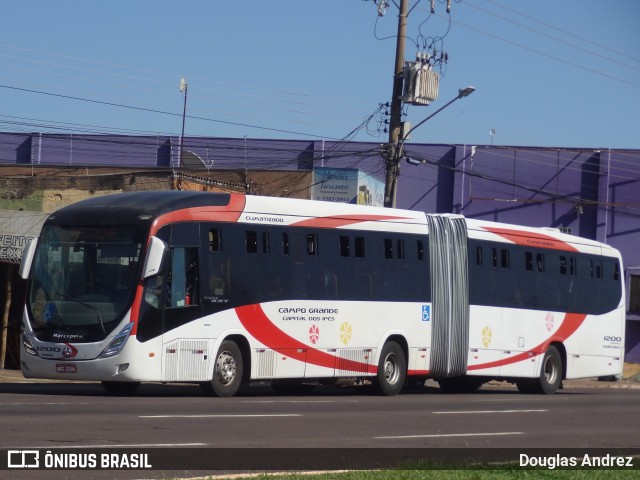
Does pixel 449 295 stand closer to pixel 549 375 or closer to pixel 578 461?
pixel 549 375

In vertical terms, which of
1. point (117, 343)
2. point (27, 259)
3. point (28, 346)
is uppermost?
point (27, 259)

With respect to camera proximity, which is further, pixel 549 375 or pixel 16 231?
pixel 16 231

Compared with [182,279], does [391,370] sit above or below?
below

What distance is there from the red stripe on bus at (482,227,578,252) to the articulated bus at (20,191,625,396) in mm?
43

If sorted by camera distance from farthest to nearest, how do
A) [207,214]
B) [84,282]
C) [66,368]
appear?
[207,214] < [84,282] < [66,368]

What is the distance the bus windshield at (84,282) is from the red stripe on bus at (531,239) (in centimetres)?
1012

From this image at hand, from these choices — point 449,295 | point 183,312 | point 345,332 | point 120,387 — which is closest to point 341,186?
point 449,295

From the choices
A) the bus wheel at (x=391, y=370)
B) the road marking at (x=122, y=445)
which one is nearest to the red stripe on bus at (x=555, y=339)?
the bus wheel at (x=391, y=370)

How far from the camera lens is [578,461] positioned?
1182cm

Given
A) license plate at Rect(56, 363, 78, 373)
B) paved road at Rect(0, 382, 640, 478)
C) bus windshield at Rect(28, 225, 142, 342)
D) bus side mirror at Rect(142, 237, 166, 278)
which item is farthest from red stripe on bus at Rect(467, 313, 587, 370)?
license plate at Rect(56, 363, 78, 373)

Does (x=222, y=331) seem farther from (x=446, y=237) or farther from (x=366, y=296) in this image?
(x=446, y=237)

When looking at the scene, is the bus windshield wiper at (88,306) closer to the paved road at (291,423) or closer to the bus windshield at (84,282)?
the bus windshield at (84,282)

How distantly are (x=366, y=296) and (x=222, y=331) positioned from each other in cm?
416

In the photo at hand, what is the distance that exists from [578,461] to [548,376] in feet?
55.6
